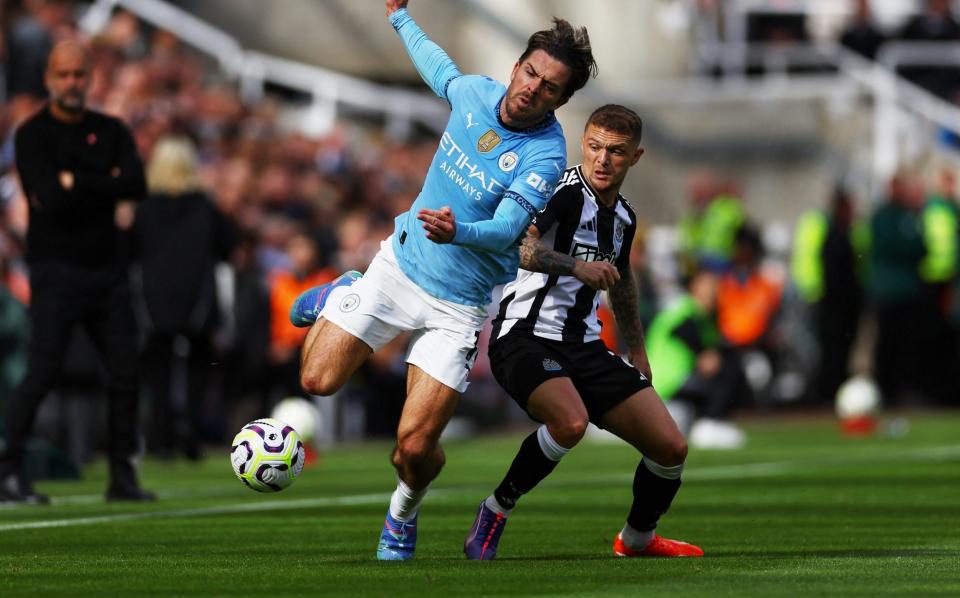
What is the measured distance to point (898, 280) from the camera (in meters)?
23.1

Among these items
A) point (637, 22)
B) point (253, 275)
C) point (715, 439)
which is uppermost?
point (637, 22)

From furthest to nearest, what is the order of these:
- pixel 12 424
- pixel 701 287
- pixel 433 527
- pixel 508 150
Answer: pixel 701 287 → pixel 12 424 → pixel 433 527 → pixel 508 150

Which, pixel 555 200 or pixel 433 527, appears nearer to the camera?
pixel 555 200

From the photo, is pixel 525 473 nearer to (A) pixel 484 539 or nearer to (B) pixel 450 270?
(A) pixel 484 539

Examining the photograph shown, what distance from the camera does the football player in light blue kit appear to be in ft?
28.0

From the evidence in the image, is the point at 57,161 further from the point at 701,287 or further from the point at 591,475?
the point at 701,287

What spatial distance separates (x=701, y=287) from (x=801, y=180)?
337 inches

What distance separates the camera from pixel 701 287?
19641 mm

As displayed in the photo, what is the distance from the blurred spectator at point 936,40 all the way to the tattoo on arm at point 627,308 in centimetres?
2033

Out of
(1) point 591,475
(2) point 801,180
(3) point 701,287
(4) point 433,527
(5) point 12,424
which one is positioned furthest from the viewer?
(2) point 801,180

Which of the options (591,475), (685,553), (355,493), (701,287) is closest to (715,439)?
(701,287)

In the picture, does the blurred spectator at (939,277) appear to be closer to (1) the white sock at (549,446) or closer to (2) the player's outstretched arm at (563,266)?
(1) the white sock at (549,446)

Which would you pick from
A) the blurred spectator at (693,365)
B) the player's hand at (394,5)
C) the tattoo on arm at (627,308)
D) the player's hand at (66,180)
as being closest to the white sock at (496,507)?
the tattoo on arm at (627,308)

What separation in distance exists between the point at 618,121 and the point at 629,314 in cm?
92
